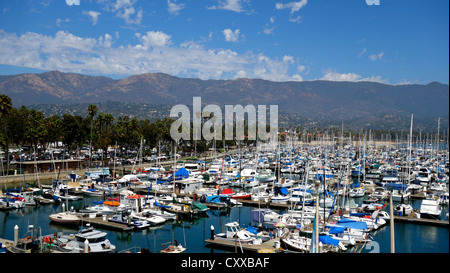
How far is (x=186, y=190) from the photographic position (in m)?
32.5

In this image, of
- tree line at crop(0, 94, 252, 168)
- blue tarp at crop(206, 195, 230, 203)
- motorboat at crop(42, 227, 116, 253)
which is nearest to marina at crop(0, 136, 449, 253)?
Answer: blue tarp at crop(206, 195, 230, 203)

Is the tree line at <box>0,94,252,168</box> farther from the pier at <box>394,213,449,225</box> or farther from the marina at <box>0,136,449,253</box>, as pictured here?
the pier at <box>394,213,449,225</box>

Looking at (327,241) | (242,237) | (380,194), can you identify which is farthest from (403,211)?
(242,237)

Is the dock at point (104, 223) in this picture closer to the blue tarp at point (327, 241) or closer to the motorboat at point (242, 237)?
the motorboat at point (242, 237)

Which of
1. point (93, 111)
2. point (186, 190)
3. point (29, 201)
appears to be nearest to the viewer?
point (29, 201)

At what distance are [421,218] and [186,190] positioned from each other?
18568 millimetres

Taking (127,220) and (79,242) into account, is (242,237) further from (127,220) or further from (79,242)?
(127,220)

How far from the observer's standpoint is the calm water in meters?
19.2

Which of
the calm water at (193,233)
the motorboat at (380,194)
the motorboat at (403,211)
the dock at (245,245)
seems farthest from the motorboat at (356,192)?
the dock at (245,245)

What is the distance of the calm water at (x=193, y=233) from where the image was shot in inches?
756

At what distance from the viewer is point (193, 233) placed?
70.9 feet
